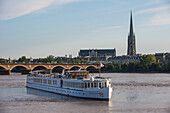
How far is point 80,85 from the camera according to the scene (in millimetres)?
56844

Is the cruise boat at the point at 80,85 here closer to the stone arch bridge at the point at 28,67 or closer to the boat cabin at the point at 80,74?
the boat cabin at the point at 80,74

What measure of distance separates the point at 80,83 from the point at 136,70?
442 ft

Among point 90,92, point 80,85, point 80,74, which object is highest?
point 80,74

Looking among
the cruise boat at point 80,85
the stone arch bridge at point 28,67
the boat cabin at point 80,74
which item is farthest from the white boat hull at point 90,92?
the stone arch bridge at point 28,67

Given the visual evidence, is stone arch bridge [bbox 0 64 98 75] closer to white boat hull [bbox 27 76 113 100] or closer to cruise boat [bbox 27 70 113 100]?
cruise boat [bbox 27 70 113 100]

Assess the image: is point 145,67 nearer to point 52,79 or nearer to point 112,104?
point 52,79

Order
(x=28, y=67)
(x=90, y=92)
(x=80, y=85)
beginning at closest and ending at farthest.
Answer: (x=90, y=92), (x=80, y=85), (x=28, y=67)

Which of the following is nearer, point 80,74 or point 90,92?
point 90,92

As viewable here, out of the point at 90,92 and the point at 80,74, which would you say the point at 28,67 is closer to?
→ the point at 80,74

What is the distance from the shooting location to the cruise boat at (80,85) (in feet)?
177

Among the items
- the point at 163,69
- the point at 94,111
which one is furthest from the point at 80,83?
the point at 163,69

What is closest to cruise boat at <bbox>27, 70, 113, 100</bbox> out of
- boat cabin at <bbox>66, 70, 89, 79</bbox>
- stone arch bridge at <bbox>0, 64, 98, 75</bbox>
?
boat cabin at <bbox>66, 70, 89, 79</bbox>

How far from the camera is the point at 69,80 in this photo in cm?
6116

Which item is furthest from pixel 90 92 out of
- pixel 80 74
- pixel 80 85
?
pixel 80 74
